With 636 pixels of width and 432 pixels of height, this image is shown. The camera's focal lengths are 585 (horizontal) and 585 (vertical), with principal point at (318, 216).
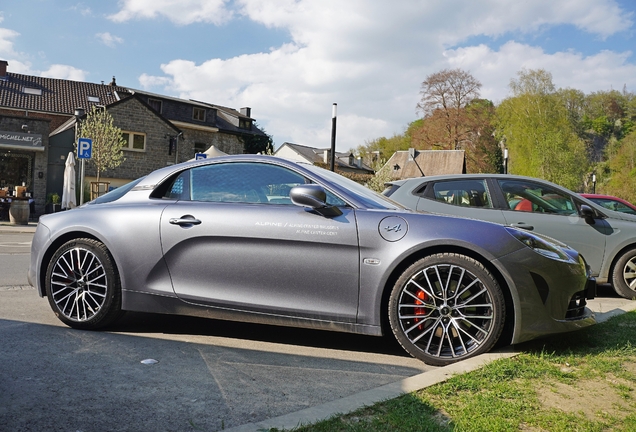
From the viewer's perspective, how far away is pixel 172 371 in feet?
11.6

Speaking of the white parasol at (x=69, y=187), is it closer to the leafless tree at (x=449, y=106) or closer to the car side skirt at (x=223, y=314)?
the car side skirt at (x=223, y=314)

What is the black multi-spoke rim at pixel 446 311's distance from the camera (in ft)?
12.7

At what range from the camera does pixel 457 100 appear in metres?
59.4

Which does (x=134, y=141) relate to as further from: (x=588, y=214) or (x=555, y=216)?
(x=588, y=214)

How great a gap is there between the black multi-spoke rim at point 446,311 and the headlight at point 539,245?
44 centimetres

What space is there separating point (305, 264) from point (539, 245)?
5.33 ft

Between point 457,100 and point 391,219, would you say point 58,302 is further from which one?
point 457,100

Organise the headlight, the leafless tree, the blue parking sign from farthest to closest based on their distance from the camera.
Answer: the leafless tree → the blue parking sign → the headlight

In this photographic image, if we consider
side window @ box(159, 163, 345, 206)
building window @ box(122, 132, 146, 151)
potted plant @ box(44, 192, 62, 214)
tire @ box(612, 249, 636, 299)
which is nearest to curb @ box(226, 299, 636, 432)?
side window @ box(159, 163, 345, 206)

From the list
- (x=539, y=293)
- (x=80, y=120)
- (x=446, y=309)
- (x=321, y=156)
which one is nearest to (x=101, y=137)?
(x=80, y=120)

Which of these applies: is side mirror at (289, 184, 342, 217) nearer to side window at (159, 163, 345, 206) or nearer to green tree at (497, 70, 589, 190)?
side window at (159, 163, 345, 206)

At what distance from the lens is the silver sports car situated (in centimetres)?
388

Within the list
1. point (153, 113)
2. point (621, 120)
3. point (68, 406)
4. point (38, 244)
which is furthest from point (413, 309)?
point (621, 120)

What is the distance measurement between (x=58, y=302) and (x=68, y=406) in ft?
6.85
